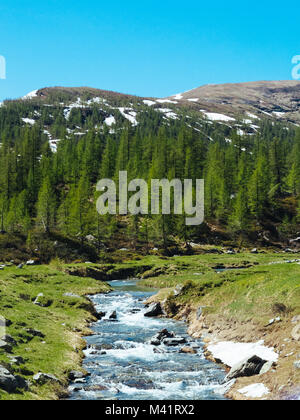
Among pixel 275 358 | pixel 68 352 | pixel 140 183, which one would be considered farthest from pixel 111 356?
pixel 140 183

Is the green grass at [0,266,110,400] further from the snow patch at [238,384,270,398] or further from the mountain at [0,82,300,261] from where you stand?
the mountain at [0,82,300,261]

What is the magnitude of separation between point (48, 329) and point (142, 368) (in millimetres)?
7879

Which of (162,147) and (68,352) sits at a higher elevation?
(162,147)

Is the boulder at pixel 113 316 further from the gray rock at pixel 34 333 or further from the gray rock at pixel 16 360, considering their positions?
the gray rock at pixel 16 360

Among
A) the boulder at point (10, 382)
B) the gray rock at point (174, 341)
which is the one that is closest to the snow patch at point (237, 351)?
the gray rock at point (174, 341)

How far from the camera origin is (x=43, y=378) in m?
15.9

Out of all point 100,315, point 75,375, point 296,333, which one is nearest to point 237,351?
point 296,333

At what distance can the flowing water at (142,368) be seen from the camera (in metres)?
16.0

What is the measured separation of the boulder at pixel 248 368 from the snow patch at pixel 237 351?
2.32 feet

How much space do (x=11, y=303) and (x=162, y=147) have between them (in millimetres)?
88395

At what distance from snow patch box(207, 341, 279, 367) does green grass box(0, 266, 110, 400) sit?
8.02 meters

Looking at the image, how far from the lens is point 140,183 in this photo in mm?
93562
